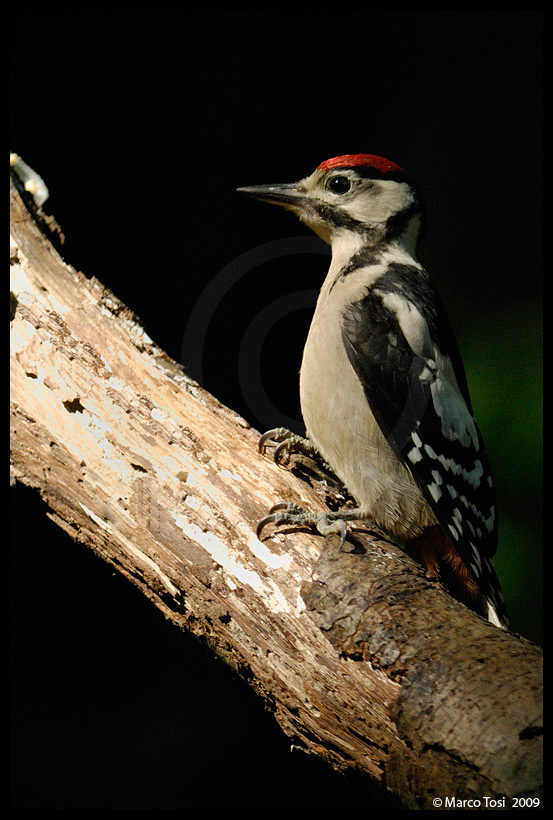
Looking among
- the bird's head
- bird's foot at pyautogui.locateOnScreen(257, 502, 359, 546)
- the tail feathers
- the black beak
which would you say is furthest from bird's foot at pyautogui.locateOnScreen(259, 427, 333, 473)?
the black beak

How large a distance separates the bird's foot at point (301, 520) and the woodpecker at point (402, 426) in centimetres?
21

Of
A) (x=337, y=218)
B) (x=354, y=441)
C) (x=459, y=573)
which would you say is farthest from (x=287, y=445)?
(x=337, y=218)

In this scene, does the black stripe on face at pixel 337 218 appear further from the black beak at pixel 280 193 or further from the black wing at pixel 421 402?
the black wing at pixel 421 402

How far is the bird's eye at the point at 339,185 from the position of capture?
74.8 inches

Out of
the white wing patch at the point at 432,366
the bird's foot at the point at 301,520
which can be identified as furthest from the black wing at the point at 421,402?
the bird's foot at the point at 301,520

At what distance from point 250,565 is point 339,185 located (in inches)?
45.9

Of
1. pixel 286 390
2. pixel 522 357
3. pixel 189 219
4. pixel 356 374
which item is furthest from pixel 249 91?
pixel 356 374

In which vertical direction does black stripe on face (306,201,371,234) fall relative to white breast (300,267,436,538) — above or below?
above

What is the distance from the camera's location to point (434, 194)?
343 centimetres

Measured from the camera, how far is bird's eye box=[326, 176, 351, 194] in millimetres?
1900

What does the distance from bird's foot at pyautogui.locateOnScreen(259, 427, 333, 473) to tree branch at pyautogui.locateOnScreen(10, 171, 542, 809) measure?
4 centimetres

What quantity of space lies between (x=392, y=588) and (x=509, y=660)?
221 mm

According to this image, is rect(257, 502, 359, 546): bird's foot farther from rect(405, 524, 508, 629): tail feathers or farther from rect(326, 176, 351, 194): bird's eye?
rect(326, 176, 351, 194): bird's eye

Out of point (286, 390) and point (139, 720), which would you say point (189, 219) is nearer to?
point (286, 390)
